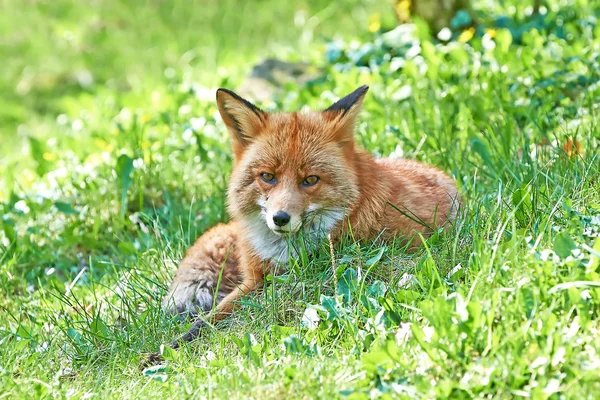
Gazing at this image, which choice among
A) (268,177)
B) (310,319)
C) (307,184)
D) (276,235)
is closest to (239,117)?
(268,177)

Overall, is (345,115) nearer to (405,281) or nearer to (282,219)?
(282,219)

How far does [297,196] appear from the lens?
4184 millimetres

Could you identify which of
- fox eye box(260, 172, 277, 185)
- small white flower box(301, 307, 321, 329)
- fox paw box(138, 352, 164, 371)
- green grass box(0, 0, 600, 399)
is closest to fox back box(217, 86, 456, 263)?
fox eye box(260, 172, 277, 185)

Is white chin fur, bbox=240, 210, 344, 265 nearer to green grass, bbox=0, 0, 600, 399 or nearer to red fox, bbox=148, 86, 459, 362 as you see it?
red fox, bbox=148, 86, 459, 362

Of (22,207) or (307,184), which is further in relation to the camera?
(22,207)

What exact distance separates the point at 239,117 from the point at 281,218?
80 cm

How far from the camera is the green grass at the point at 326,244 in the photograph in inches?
124

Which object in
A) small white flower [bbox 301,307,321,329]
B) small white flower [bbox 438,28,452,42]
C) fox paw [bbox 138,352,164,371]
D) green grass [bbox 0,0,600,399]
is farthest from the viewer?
small white flower [bbox 438,28,452,42]

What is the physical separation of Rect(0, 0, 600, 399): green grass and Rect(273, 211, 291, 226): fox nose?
28cm

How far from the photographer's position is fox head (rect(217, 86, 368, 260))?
4223 millimetres

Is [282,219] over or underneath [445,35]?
underneath

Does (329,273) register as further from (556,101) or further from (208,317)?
(556,101)

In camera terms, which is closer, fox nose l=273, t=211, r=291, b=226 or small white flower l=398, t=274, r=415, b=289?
small white flower l=398, t=274, r=415, b=289

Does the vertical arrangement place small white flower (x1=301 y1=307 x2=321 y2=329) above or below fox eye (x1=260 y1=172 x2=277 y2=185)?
below
